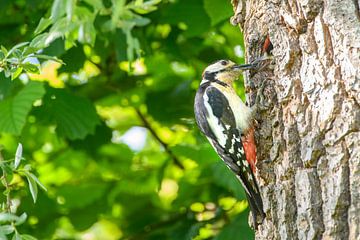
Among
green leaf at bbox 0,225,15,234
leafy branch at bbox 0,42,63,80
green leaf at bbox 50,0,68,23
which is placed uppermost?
green leaf at bbox 50,0,68,23

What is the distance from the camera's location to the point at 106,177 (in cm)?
551

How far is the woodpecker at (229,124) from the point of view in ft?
11.1

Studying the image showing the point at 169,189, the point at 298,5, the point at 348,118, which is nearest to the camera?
the point at 348,118

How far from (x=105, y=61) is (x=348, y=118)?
266 cm

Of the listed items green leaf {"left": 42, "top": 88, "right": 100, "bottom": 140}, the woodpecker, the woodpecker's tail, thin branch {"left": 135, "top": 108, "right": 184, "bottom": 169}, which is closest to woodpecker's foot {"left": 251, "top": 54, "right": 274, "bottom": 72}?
the woodpecker

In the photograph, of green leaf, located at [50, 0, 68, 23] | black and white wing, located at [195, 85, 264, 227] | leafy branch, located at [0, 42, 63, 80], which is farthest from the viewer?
black and white wing, located at [195, 85, 264, 227]

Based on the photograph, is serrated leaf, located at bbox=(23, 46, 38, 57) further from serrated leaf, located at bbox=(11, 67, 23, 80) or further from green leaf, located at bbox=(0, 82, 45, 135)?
green leaf, located at bbox=(0, 82, 45, 135)

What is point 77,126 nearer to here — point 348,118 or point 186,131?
point 186,131

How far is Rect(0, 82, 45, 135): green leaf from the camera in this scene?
4.11m

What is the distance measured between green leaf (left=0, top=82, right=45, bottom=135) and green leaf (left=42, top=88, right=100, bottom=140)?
0.45 m

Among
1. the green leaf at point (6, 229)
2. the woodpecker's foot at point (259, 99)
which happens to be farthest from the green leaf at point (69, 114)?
the green leaf at point (6, 229)

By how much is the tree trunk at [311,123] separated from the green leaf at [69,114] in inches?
63.6

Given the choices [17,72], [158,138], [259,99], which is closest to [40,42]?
[17,72]

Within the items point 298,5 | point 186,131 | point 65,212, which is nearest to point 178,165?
point 186,131
